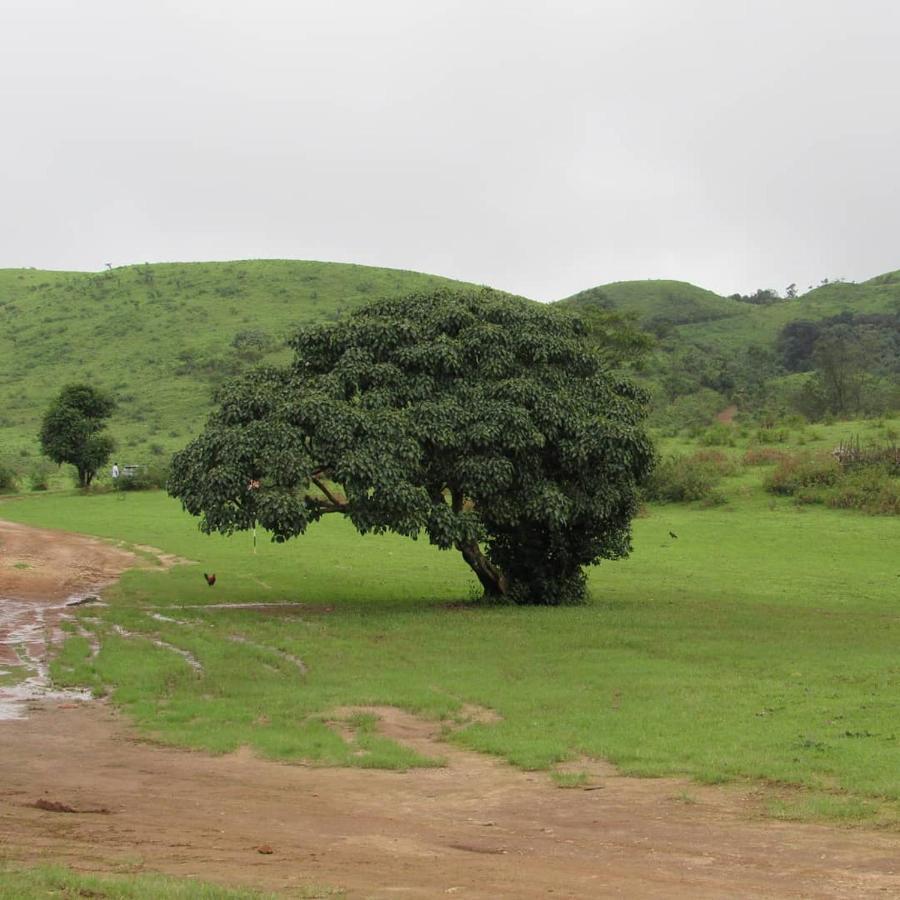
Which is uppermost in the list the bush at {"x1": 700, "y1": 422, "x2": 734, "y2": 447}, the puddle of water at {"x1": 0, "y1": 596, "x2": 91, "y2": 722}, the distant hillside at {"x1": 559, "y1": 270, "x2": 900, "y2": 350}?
the distant hillside at {"x1": 559, "y1": 270, "x2": 900, "y2": 350}

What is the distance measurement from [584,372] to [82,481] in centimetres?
4454

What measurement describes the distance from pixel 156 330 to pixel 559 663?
93007 millimetres

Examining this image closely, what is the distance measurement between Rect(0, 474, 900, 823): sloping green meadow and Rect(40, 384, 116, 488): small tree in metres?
27.1

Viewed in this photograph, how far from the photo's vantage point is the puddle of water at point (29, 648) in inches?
664

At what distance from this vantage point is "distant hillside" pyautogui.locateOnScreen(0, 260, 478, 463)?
86.6 m

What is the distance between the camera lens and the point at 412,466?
23766 millimetres

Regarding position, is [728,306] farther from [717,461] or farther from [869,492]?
[869,492]

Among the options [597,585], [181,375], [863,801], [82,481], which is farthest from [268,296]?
[863,801]

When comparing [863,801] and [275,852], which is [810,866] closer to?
[863,801]

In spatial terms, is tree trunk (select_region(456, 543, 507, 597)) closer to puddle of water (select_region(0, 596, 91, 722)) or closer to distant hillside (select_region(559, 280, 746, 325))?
puddle of water (select_region(0, 596, 91, 722))

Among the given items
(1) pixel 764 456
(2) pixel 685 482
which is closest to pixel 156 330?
(1) pixel 764 456

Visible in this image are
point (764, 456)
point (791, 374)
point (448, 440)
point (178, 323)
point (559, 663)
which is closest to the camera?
point (559, 663)

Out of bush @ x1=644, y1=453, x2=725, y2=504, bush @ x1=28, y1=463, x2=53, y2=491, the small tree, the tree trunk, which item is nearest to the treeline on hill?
bush @ x1=644, y1=453, x2=725, y2=504

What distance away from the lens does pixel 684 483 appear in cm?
4994
